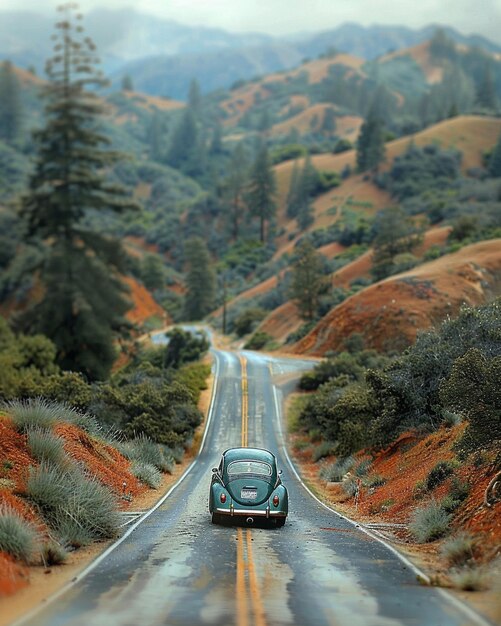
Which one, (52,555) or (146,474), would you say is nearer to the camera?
(52,555)

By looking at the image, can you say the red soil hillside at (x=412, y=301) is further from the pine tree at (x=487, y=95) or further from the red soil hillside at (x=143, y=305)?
the pine tree at (x=487, y=95)

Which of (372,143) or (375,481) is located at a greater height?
(372,143)

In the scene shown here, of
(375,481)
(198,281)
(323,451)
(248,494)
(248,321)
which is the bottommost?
(248,321)

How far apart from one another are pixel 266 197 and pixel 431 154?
2665 centimetres

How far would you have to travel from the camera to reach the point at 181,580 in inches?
380

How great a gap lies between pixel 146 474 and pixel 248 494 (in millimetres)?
7740

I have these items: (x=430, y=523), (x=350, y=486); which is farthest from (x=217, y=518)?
(x=350, y=486)

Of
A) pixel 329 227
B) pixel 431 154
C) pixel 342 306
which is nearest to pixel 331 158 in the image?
pixel 431 154

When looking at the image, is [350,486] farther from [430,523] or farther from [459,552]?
[459,552]

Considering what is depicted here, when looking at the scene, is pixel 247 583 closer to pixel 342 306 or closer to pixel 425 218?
pixel 342 306

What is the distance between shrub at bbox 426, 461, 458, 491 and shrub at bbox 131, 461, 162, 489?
30.0 ft

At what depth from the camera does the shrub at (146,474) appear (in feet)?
69.8

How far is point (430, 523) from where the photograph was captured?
1284cm

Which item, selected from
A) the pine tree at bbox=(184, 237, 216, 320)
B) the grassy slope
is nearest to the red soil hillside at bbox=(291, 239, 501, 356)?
the grassy slope
